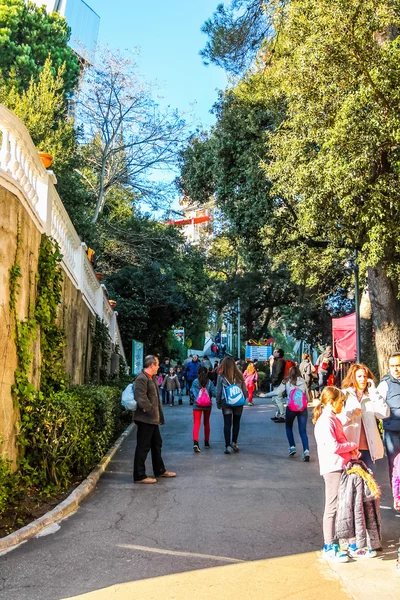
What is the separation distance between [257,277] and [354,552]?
1313 inches

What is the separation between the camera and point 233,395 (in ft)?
37.4

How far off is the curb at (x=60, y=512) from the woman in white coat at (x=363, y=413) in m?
3.10

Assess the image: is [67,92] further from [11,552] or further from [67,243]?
[11,552]

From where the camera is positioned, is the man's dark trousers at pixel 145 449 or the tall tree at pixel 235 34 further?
the tall tree at pixel 235 34

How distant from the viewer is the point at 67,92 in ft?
118

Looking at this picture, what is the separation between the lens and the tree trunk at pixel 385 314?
14.7 m

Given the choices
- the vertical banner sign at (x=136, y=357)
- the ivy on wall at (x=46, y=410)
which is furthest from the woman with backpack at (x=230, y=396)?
the vertical banner sign at (x=136, y=357)

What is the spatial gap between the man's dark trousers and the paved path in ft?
0.78

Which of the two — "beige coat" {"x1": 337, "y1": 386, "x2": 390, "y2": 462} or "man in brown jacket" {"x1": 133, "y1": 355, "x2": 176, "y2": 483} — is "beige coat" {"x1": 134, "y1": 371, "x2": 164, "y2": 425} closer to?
"man in brown jacket" {"x1": 133, "y1": 355, "x2": 176, "y2": 483}

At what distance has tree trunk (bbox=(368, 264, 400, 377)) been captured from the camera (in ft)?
48.3

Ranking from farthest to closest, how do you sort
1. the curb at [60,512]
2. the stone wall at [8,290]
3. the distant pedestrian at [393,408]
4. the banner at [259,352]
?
the banner at [259,352], the distant pedestrian at [393,408], the stone wall at [8,290], the curb at [60,512]

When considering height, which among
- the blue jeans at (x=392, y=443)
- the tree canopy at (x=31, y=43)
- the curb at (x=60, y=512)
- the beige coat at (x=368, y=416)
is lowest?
the curb at (x=60, y=512)

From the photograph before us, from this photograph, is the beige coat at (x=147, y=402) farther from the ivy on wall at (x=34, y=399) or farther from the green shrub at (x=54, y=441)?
the ivy on wall at (x=34, y=399)

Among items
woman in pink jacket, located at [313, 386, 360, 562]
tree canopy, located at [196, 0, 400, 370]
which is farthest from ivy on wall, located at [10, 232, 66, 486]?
tree canopy, located at [196, 0, 400, 370]
